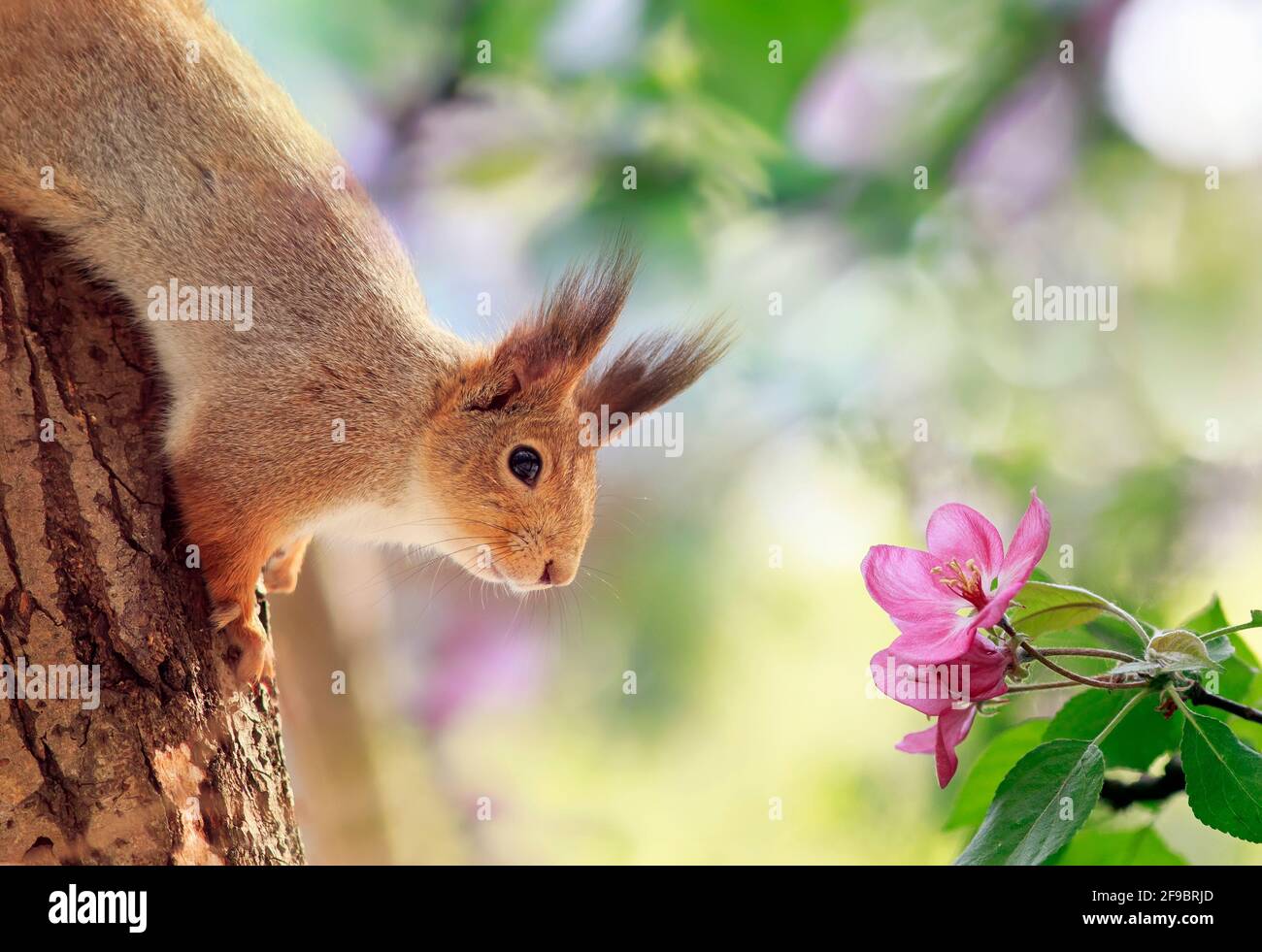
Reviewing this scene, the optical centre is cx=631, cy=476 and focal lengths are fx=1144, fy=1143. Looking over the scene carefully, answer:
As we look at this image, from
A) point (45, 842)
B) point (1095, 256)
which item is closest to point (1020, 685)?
point (45, 842)

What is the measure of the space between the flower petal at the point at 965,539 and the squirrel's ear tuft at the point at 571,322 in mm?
806

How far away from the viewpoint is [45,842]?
3.12 ft

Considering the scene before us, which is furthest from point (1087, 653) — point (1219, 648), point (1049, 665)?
point (1219, 648)

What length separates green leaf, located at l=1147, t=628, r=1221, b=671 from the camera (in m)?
0.63

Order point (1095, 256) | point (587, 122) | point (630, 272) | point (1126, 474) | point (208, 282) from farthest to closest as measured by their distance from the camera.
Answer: point (587, 122) → point (1095, 256) → point (1126, 474) → point (630, 272) → point (208, 282)

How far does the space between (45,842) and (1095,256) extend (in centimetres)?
194

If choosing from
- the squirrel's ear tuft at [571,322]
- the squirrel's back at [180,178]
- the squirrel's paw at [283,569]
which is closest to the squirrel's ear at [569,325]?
the squirrel's ear tuft at [571,322]

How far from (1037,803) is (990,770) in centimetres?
24

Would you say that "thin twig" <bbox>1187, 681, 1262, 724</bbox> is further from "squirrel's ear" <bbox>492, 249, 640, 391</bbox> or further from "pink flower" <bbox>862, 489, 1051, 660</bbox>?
"squirrel's ear" <bbox>492, 249, 640, 391</bbox>

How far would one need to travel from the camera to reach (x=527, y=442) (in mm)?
1514

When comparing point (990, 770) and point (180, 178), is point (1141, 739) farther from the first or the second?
point (180, 178)

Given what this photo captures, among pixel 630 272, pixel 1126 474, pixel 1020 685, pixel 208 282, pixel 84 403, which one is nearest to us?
pixel 1020 685

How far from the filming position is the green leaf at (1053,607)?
2.30 feet
